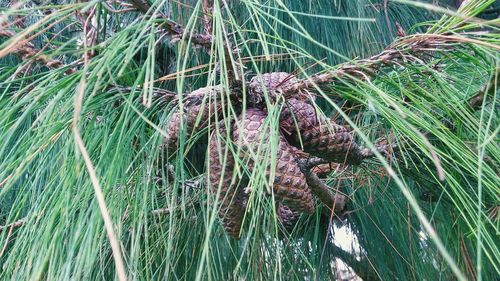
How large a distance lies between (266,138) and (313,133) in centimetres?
7

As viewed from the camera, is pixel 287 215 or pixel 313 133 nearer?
pixel 313 133

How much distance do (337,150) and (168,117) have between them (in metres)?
0.16

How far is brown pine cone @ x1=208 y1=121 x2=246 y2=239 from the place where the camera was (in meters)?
0.47

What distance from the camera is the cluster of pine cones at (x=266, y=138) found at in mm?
455

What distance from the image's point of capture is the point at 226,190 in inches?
19.1

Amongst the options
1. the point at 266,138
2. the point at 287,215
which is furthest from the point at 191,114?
the point at 287,215

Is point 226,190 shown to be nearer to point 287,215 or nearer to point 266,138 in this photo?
point 266,138

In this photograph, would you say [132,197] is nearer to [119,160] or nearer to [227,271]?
[119,160]

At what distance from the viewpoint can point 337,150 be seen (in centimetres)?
53

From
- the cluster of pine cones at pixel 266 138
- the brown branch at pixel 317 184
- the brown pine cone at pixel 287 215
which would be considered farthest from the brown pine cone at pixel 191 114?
the brown pine cone at pixel 287 215

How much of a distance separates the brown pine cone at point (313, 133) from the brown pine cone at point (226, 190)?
0.21 ft

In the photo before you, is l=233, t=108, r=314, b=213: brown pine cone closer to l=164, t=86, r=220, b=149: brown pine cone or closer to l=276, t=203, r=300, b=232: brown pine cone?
l=164, t=86, r=220, b=149: brown pine cone

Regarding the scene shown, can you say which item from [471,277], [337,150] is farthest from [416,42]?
[471,277]

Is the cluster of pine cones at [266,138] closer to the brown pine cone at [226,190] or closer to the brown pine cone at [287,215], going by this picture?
the brown pine cone at [226,190]
